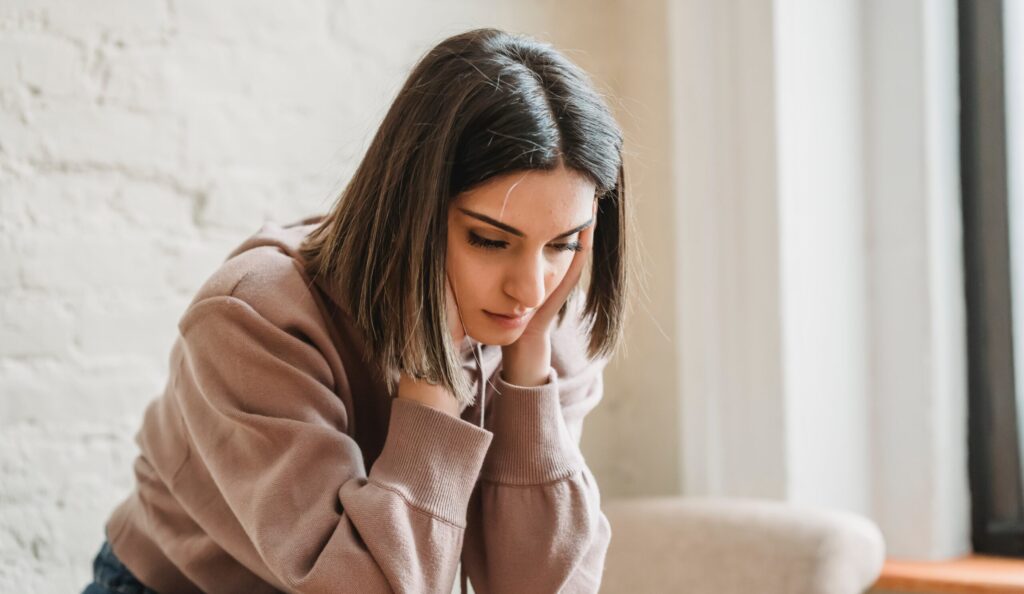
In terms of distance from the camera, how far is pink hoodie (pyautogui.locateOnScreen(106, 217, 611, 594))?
1.01 meters

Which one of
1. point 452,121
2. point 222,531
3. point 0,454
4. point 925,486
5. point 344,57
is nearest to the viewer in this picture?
point 452,121

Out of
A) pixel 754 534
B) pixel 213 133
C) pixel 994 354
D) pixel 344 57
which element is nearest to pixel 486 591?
pixel 754 534

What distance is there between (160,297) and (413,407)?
478 millimetres

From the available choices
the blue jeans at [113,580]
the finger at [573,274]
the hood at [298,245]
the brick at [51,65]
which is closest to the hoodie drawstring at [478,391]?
the hood at [298,245]

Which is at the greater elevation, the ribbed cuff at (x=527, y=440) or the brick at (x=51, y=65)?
the brick at (x=51, y=65)

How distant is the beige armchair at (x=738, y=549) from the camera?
4.54ft

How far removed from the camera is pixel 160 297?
1.40 m

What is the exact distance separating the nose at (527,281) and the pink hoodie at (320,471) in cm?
14

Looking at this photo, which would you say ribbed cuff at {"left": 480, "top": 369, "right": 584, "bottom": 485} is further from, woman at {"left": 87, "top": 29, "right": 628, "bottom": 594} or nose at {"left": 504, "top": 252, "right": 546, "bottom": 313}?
nose at {"left": 504, "top": 252, "right": 546, "bottom": 313}

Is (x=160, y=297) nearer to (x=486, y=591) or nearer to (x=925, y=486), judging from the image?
(x=486, y=591)

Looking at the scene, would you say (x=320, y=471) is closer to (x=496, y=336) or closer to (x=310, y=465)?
(x=310, y=465)

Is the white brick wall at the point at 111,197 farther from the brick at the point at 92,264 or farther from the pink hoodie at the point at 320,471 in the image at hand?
the pink hoodie at the point at 320,471

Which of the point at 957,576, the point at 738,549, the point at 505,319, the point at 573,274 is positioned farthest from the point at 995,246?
the point at 505,319

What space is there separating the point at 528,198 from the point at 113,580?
1.99 feet
